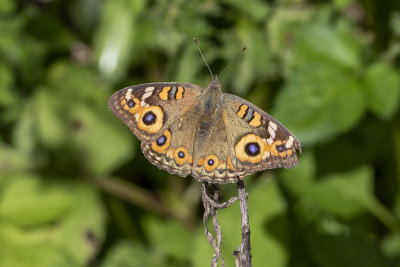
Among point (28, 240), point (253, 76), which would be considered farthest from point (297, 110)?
point (28, 240)

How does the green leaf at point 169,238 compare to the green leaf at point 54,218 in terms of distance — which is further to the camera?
the green leaf at point 169,238

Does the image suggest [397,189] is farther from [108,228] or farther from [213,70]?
[108,228]

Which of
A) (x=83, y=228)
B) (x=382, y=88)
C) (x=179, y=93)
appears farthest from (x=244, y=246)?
(x=83, y=228)

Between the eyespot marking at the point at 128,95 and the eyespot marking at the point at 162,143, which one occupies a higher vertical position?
the eyespot marking at the point at 128,95

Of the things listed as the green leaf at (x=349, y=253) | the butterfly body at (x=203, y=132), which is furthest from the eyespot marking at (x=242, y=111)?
the green leaf at (x=349, y=253)

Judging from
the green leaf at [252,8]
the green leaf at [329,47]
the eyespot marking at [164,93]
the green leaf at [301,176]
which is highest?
the green leaf at [252,8]

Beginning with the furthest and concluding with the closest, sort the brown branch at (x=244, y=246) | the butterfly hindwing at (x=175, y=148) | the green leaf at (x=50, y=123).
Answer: the green leaf at (x=50, y=123) < the butterfly hindwing at (x=175, y=148) < the brown branch at (x=244, y=246)

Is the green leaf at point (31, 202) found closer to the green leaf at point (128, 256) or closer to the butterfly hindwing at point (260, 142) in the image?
the green leaf at point (128, 256)
